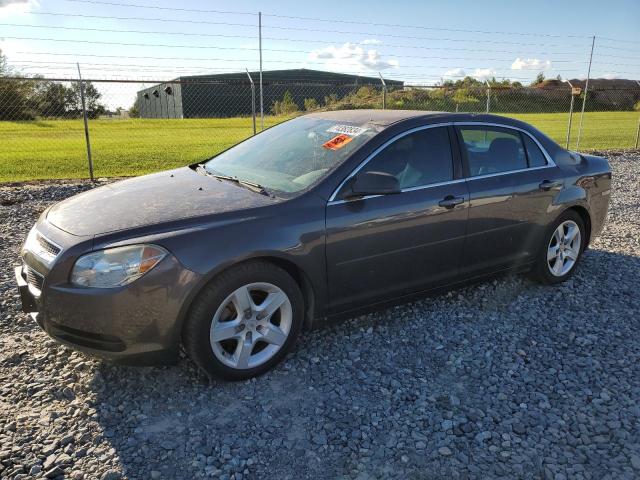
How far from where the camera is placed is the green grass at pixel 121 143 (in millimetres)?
11946

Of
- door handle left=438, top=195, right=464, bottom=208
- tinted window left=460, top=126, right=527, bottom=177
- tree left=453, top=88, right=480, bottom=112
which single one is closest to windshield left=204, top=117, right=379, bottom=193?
door handle left=438, top=195, right=464, bottom=208

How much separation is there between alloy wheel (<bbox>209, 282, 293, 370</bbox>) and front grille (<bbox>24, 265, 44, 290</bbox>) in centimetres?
98

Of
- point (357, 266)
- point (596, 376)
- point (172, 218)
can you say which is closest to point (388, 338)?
point (357, 266)

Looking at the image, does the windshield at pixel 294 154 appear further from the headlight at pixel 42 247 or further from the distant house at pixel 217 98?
the distant house at pixel 217 98

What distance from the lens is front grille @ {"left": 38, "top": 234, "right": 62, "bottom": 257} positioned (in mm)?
Result: 2947

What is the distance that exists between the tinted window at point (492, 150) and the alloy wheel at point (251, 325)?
1898 millimetres

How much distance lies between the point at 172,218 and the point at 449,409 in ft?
6.31

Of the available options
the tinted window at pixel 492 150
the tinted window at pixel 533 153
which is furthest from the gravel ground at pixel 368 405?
the tinted window at pixel 533 153

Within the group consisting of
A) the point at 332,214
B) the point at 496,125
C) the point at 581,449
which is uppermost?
the point at 496,125

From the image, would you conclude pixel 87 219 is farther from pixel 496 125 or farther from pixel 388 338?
pixel 496 125

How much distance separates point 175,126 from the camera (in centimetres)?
2511

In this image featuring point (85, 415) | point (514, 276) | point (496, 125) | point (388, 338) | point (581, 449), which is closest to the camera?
point (581, 449)

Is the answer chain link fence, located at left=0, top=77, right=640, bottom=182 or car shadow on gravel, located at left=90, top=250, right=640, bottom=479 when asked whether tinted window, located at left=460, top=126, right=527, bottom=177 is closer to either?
car shadow on gravel, located at left=90, top=250, right=640, bottom=479

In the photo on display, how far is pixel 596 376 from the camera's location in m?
3.37
